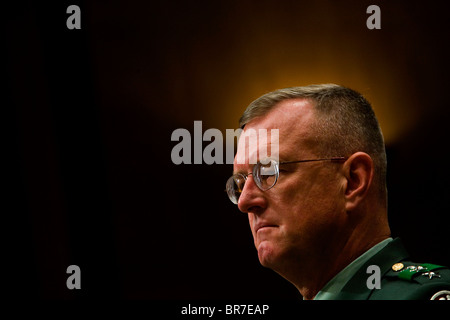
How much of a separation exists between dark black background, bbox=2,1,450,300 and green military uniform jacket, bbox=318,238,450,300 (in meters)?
1.03

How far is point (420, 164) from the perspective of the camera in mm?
2379

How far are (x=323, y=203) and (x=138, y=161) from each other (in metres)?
1.26

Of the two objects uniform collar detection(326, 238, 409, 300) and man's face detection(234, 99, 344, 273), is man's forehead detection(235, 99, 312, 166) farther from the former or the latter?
uniform collar detection(326, 238, 409, 300)

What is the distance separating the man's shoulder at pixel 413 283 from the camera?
4.04ft

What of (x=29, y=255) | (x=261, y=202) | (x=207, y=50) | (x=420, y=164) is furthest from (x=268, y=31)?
(x=29, y=255)

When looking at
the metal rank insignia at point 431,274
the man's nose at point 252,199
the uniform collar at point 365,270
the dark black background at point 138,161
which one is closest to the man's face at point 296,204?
the man's nose at point 252,199

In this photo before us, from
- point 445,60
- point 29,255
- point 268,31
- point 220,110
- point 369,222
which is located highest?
point 268,31

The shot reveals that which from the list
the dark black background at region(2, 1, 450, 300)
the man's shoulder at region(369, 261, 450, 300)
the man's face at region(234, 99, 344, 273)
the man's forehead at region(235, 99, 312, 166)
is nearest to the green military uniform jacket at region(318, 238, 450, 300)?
the man's shoulder at region(369, 261, 450, 300)

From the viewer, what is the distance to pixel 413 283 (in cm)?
129

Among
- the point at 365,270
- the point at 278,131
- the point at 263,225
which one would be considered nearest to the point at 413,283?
the point at 365,270

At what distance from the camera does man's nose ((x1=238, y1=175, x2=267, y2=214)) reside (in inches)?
58.0

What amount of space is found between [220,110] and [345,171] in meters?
1.07

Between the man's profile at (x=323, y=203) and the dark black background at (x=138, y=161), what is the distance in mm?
874

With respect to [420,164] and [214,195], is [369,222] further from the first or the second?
[214,195]
